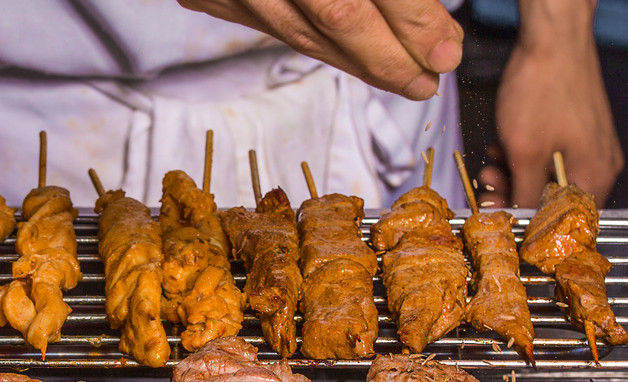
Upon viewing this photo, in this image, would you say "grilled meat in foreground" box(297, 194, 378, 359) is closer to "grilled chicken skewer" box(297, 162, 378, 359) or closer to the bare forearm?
"grilled chicken skewer" box(297, 162, 378, 359)

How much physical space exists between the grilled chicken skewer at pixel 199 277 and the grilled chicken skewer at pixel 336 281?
13.0 inches

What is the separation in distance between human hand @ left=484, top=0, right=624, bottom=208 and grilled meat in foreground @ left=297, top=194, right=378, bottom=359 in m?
2.71

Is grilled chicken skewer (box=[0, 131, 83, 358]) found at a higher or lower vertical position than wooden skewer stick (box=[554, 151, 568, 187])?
lower

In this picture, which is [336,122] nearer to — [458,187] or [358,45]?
[458,187]

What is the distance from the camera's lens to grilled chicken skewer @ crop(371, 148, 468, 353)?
298 centimetres

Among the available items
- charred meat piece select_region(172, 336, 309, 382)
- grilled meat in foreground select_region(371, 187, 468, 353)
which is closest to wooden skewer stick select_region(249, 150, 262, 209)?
grilled meat in foreground select_region(371, 187, 468, 353)

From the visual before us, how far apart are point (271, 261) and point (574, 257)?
1.46m

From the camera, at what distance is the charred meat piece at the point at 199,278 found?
2930 millimetres

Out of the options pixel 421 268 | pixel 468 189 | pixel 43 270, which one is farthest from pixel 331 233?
pixel 43 270

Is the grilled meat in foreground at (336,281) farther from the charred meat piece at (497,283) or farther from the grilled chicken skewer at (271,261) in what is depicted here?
the charred meat piece at (497,283)

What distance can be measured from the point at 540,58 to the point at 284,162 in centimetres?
236

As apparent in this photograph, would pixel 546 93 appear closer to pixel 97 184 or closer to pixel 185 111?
pixel 185 111

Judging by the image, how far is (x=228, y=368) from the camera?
8.23 feet

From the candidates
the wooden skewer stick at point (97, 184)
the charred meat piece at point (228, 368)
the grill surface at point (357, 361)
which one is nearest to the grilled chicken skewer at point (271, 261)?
the grill surface at point (357, 361)
